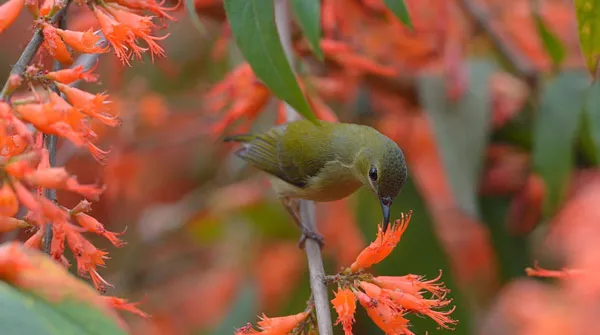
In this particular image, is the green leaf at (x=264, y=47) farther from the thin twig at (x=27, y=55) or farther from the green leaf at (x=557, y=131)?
the green leaf at (x=557, y=131)

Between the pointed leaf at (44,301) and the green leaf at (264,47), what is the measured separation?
0.52 m

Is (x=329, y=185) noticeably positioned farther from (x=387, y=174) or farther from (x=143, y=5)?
(x=143, y=5)

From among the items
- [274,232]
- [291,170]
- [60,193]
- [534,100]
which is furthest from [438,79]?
[60,193]

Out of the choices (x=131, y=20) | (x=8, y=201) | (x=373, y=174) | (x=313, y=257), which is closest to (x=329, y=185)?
(x=373, y=174)

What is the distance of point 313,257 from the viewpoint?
182 centimetres

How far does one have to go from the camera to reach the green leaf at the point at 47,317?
36.2 inches

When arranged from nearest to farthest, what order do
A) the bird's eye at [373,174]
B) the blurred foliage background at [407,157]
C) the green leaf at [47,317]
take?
the green leaf at [47,317], the bird's eye at [373,174], the blurred foliage background at [407,157]

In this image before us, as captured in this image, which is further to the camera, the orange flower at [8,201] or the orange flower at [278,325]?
the orange flower at [278,325]

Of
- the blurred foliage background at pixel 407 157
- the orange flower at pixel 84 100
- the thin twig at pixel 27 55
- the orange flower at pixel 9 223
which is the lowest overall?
the blurred foliage background at pixel 407 157

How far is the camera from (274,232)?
341 cm

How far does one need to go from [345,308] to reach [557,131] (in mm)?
1555

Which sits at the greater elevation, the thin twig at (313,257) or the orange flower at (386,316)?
the orange flower at (386,316)

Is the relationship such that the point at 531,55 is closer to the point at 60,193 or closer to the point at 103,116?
the point at 60,193

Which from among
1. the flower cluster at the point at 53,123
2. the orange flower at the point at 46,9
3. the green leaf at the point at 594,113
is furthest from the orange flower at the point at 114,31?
the green leaf at the point at 594,113
